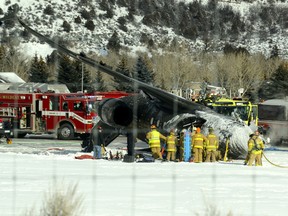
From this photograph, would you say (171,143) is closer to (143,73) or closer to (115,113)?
(115,113)

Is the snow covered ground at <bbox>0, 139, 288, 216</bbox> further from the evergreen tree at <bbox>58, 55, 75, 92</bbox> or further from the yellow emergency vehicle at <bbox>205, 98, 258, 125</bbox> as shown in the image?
the evergreen tree at <bbox>58, 55, 75, 92</bbox>

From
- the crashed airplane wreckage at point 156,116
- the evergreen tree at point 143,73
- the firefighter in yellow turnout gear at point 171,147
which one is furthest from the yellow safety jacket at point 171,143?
the evergreen tree at point 143,73

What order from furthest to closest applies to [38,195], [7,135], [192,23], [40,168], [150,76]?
[192,23]
[150,76]
[7,135]
[40,168]
[38,195]

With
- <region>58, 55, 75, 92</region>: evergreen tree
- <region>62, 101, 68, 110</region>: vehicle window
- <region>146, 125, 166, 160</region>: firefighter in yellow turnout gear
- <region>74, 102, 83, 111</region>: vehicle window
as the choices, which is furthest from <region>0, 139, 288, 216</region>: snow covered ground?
<region>58, 55, 75, 92</region>: evergreen tree

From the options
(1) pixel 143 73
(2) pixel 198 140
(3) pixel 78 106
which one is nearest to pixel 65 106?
(3) pixel 78 106

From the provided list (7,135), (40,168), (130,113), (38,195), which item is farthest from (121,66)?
(38,195)

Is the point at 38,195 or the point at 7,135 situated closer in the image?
the point at 38,195

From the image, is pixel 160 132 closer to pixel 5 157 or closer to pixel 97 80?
pixel 5 157

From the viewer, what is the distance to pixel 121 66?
75.3 metres

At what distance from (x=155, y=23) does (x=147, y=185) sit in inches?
4487

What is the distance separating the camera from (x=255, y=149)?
21.9 meters

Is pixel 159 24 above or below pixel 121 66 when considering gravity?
above

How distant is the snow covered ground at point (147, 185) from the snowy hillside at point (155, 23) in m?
85.2

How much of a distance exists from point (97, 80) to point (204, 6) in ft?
213
